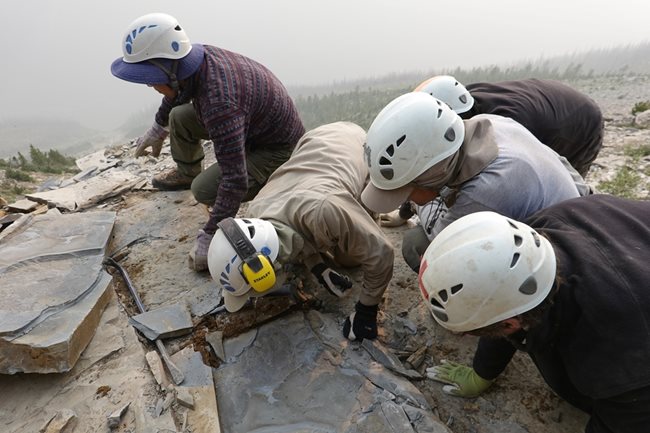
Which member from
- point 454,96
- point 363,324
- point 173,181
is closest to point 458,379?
point 363,324

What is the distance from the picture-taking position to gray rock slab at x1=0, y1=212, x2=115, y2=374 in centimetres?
225

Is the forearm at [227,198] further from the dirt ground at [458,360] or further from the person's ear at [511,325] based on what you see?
the person's ear at [511,325]

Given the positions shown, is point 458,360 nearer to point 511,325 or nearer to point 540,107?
point 511,325

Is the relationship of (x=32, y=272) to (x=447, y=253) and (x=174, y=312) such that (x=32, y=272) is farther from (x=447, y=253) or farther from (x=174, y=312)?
(x=447, y=253)

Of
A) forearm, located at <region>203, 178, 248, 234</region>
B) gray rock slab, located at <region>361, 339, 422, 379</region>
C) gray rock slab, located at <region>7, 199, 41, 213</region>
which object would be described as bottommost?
gray rock slab, located at <region>361, 339, 422, 379</region>

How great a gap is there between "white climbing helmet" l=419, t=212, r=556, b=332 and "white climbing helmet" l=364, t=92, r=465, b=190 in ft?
2.27

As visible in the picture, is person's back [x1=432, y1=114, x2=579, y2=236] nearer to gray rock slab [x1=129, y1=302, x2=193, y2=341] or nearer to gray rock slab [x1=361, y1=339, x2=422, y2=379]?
gray rock slab [x1=361, y1=339, x2=422, y2=379]

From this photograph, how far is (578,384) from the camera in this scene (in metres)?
1.53

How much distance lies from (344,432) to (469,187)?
1514 mm

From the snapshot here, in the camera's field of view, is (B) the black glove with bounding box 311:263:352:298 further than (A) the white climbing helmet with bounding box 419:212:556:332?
Yes

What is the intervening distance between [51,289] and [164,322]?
842mm

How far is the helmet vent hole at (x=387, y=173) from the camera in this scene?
2189mm

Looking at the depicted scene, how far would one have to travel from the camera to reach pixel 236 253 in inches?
89.2

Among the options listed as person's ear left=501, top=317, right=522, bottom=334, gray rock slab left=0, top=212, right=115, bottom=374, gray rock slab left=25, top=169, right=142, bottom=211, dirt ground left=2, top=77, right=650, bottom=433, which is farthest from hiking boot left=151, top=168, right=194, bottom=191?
person's ear left=501, top=317, right=522, bottom=334
